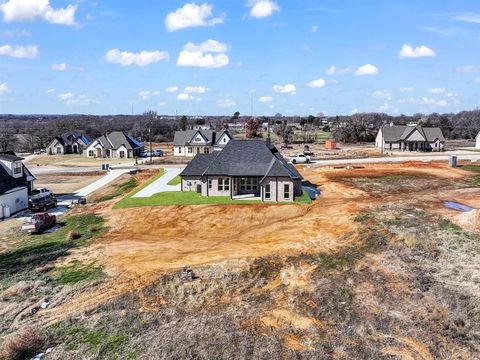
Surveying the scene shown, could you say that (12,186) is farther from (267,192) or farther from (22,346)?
(22,346)

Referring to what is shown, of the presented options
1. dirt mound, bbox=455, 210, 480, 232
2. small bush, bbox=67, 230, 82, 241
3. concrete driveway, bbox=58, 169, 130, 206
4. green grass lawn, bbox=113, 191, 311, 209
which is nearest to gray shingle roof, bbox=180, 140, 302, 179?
green grass lawn, bbox=113, 191, 311, 209

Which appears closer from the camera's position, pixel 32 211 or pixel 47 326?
pixel 47 326

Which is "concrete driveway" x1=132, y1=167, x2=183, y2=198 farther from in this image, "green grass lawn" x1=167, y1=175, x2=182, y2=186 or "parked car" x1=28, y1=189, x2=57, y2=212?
"parked car" x1=28, y1=189, x2=57, y2=212

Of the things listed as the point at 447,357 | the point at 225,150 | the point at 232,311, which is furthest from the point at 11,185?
the point at 447,357

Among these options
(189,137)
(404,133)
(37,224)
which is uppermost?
(404,133)

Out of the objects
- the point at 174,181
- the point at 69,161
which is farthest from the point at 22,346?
the point at 69,161

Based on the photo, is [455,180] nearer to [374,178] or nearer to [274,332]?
[374,178]
